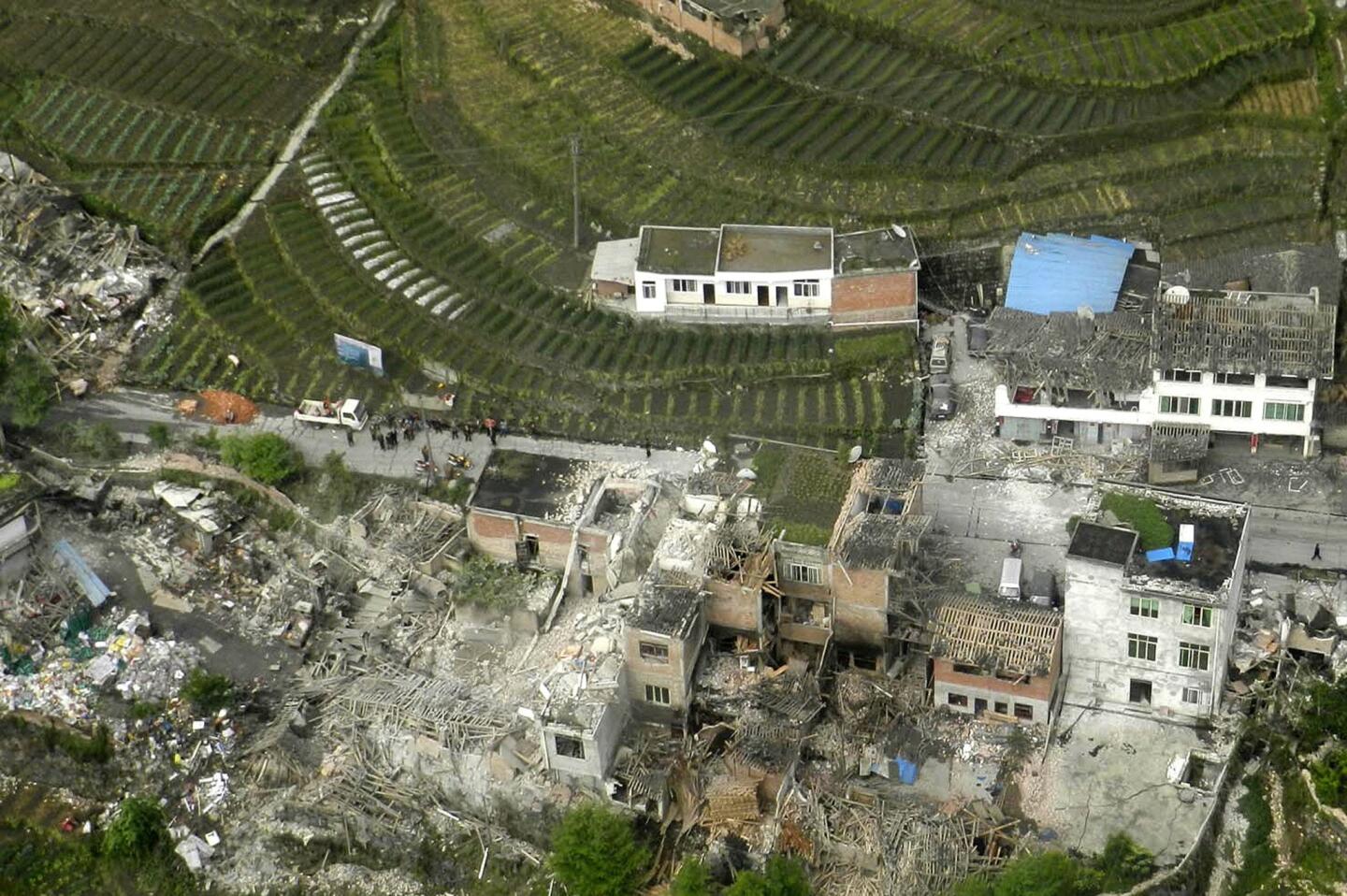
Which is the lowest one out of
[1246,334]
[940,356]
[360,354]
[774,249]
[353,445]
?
[353,445]

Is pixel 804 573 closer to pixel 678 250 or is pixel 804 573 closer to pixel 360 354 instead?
pixel 678 250

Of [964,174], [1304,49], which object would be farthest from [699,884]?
[1304,49]

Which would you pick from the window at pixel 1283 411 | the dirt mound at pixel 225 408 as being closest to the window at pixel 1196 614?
the window at pixel 1283 411

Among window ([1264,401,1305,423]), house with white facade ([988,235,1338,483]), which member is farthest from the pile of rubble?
window ([1264,401,1305,423])

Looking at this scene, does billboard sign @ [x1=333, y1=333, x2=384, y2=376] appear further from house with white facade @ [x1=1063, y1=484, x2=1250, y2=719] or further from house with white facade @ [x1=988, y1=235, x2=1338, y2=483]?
house with white facade @ [x1=1063, y1=484, x2=1250, y2=719]

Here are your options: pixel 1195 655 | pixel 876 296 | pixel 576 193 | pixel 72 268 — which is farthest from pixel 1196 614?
pixel 72 268

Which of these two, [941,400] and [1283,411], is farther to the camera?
[941,400]
